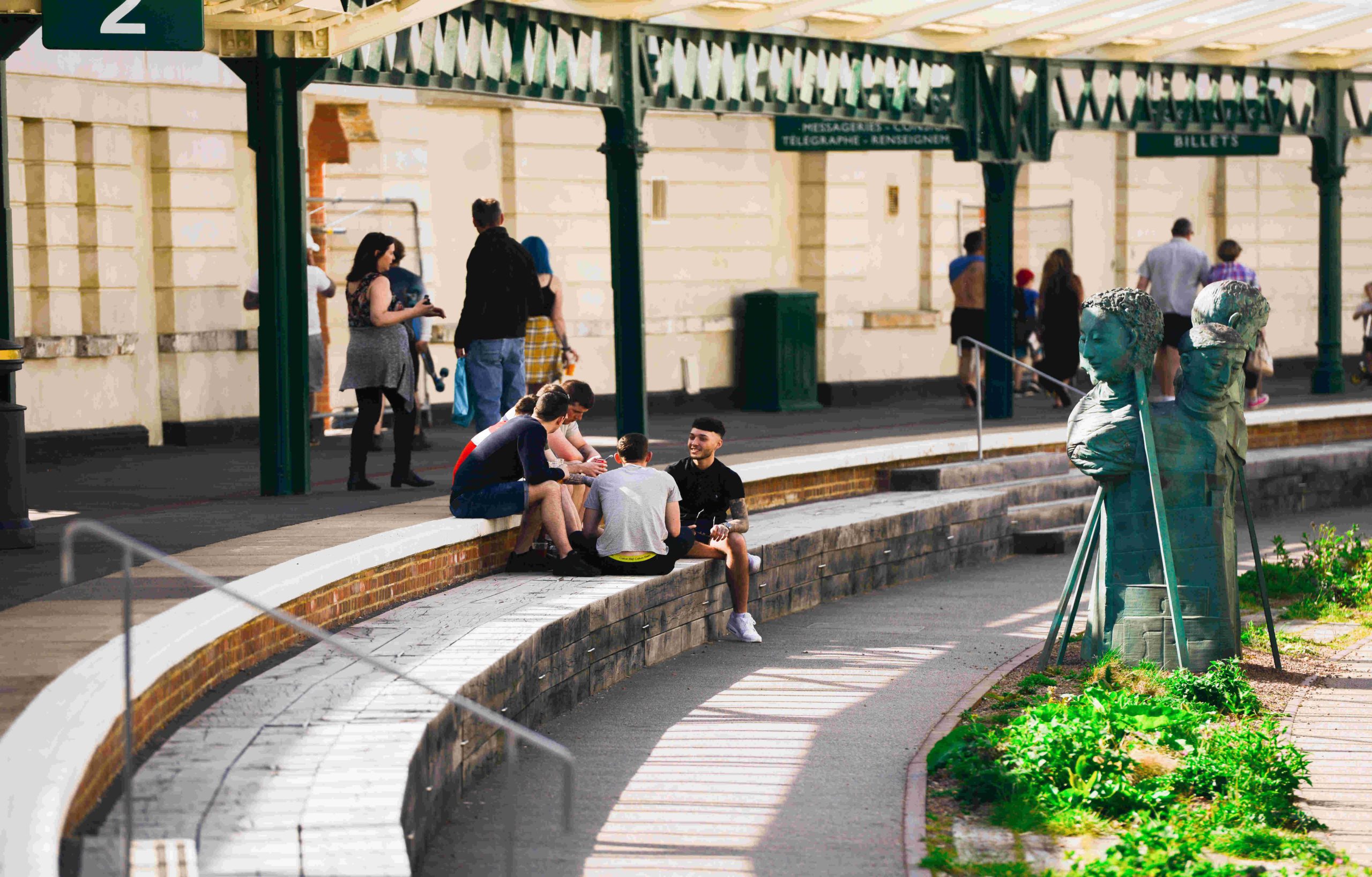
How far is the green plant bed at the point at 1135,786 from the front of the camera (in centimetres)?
643

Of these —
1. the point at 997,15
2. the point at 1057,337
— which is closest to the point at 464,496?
the point at 997,15

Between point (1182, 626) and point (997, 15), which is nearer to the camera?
point (1182, 626)

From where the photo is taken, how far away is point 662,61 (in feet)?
46.6

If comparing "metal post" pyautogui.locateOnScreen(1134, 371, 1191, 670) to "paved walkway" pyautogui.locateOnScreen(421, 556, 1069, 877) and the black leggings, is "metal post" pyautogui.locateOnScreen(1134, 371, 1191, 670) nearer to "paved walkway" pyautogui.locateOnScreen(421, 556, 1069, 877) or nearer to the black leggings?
"paved walkway" pyautogui.locateOnScreen(421, 556, 1069, 877)

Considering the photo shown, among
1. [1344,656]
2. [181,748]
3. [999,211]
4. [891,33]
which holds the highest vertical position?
[891,33]

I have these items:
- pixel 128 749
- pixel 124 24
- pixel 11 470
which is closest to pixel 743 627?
pixel 11 470

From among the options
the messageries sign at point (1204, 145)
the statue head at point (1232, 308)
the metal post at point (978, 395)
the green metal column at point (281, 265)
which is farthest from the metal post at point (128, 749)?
the messageries sign at point (1204, 145)

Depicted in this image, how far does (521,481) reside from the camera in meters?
9.84

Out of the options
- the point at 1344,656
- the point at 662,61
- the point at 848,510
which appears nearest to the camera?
the point at 1344,656

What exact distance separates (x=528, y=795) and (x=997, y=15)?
11.0 metres

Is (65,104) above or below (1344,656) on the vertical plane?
above

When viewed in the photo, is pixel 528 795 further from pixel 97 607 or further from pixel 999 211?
pixel 999 211

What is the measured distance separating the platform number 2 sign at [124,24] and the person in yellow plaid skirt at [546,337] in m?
4.60

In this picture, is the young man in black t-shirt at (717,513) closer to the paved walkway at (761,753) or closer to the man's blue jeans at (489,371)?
the paved walkway at (761,753)
